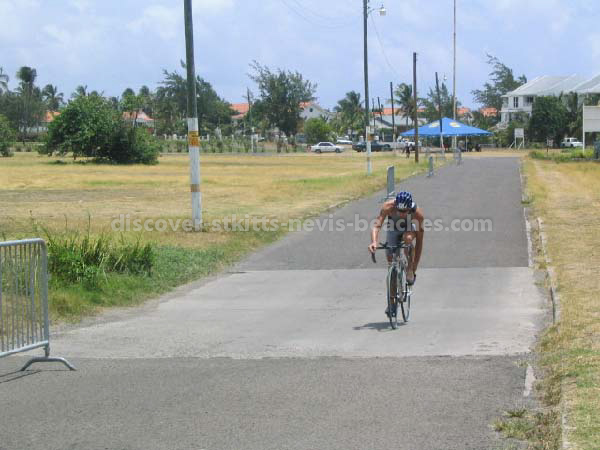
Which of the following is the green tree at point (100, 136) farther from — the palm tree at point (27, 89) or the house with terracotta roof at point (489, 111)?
the house with terracotta roof at point (489, 111)

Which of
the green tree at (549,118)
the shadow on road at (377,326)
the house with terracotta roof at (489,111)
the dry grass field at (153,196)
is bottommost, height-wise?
the shadow on road at (377,326)

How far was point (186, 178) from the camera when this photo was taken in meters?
47.8

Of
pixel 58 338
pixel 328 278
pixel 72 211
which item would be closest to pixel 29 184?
pixel 72 211

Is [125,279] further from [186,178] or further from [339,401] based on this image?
[186,178]

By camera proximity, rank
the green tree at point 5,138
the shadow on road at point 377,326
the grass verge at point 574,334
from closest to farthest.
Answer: the grass verge at point 574,334 < the shadow on road at point 377,326 < the green tree at point 5,138

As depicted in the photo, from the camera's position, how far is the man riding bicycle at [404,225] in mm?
10586

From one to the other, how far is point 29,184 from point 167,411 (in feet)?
120

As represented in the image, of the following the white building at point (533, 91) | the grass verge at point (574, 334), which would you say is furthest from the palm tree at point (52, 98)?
the grass verge at point (574, 334)

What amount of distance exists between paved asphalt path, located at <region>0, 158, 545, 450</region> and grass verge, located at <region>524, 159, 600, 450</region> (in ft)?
1.07

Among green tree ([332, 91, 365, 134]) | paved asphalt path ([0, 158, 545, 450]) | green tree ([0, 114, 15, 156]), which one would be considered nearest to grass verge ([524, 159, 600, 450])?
paved asphalt path ([0, 158, 545, 450])

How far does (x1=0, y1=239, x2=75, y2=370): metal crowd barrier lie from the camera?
857 cm

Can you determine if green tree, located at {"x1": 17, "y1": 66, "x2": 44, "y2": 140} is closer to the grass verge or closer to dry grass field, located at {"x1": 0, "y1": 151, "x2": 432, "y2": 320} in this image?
dry grass field, located at {"x1": 0, "y1": 151, "x2": 432, "y2": 320}

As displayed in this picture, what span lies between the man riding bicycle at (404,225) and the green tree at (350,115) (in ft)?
460

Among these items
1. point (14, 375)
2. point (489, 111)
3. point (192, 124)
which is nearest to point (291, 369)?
point (14, 375)
